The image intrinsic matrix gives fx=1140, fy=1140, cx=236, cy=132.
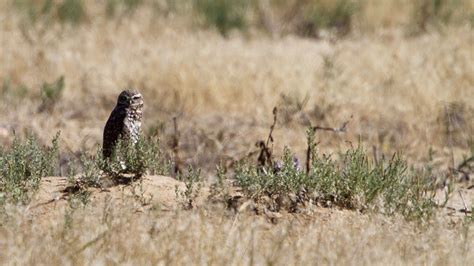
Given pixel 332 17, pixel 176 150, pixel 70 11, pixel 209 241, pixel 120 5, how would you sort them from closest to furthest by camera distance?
pixel 209 241 < pixel 176 150 < pixel 70 11 < pixel 120 5 < pixel 332 17

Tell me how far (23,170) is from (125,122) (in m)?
0.90

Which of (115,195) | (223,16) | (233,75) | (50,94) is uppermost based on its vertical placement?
(223,16)

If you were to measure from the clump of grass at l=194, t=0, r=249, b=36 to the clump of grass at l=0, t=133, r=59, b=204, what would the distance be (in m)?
7.25

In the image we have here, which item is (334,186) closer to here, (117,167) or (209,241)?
(117,167)

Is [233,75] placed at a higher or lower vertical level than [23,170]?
higher

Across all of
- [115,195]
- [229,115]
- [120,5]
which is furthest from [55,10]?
[115,195]

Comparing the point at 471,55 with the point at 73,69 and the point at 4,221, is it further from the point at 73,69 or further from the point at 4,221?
the point at 4,221

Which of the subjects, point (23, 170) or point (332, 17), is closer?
point (23, 170)

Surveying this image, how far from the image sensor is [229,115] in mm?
10188

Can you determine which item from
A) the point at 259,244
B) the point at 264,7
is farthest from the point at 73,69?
the point at 259,244

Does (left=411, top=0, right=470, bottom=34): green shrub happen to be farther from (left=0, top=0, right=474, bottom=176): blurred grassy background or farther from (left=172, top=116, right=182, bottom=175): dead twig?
(left=172, top=116, right=182, bottom=175): dead twig

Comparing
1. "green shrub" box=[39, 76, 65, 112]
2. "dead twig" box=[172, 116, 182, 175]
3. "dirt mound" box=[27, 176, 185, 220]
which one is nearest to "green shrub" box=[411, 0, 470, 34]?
"green shrub" box=[39, 76, 65, 112]

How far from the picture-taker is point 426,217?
18.5 feet

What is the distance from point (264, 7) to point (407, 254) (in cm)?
952
